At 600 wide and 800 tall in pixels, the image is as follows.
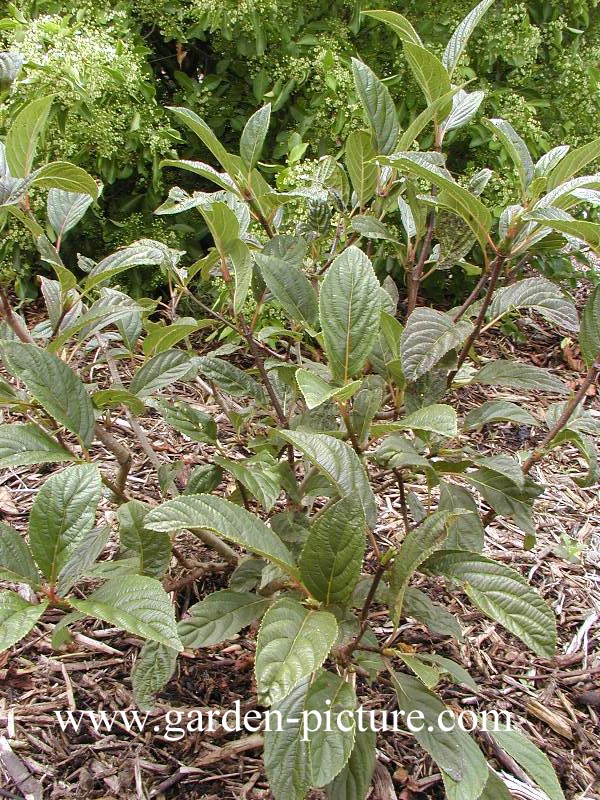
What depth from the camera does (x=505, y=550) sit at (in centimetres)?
214

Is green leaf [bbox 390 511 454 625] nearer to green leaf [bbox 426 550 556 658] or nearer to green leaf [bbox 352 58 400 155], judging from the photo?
green leaf [bbox 426 550 556 658]

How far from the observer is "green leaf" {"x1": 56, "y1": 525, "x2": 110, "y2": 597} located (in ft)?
3.49

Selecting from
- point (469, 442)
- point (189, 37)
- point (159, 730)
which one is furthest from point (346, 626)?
point (189, 37)

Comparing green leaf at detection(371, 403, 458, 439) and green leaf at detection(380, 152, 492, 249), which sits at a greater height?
green leaf at detection(380, 152, 492, 249)

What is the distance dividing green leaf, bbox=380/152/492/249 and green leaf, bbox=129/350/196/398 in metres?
0.51

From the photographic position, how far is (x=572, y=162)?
1.13 m

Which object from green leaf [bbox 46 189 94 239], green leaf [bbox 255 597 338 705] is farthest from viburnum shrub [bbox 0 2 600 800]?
green leaf [bbox 46 189 94 239]

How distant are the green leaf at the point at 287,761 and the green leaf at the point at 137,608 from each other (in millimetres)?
258

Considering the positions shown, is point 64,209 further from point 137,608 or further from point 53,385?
point 137,608

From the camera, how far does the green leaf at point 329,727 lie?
0.91 m

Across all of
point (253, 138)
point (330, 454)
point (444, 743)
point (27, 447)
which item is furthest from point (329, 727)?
point (253, 138)

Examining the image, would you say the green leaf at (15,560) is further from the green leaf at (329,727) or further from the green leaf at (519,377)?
the green leaf at (519,377)

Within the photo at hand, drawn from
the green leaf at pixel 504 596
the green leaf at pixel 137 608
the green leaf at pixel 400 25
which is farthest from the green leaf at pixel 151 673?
the green leaf at pixel 400 25

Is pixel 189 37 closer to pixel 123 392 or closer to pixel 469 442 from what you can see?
pixel 469 442
